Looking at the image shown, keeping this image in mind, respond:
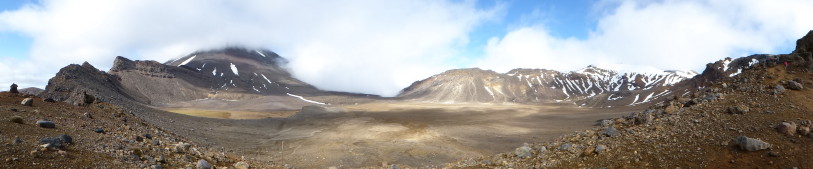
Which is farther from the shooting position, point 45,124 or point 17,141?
point 45,124

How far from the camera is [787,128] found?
11070 millimetres

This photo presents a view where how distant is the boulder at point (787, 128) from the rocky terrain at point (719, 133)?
0.05 ft

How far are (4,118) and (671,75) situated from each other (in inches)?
8123

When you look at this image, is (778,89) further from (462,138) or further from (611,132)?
(462,138)

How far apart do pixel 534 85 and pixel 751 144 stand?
177 metres

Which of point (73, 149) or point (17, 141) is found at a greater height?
point (17, 141)

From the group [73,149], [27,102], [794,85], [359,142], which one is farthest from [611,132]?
[27,102]

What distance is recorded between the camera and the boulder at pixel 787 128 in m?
11.0

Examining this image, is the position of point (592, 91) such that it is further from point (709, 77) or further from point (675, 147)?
point (675, 147)

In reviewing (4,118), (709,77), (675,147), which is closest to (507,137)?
(675,147)

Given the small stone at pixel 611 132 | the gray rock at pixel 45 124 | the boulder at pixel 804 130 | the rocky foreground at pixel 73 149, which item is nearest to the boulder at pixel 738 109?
the boulder at pixel 804 130

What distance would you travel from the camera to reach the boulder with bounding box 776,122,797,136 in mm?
10966

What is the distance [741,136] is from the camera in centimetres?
1134

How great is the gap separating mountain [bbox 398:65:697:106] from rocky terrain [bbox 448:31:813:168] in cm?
14747
